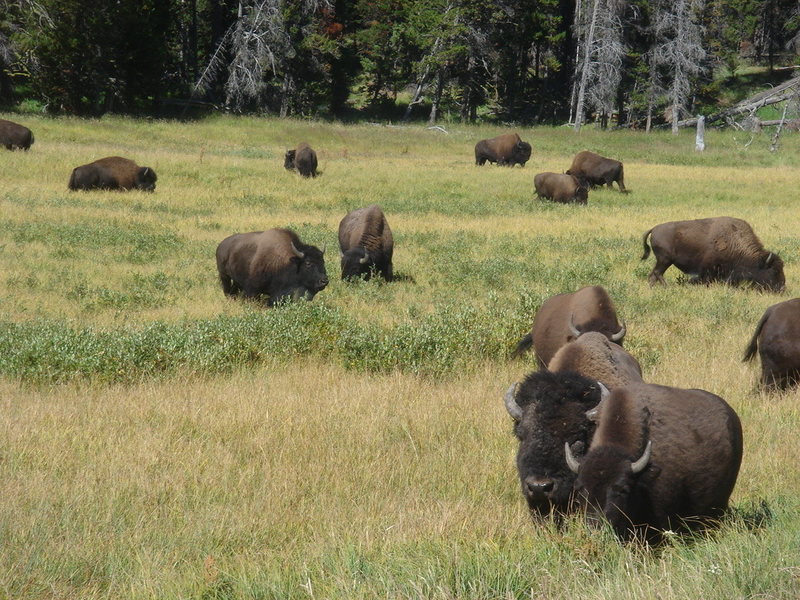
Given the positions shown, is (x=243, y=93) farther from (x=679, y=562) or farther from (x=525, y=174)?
(x=679, y=562)

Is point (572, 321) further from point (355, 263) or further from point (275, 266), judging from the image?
point (355, 263)

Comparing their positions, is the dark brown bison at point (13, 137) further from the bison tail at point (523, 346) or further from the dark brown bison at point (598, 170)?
the bison tail at point (523, 346)

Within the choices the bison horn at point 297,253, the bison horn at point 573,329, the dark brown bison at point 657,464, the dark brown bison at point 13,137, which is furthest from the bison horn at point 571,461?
the dark brown bison at point 13,137

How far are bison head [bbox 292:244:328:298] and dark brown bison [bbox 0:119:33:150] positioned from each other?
78.9 feet

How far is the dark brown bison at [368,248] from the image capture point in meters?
15.3

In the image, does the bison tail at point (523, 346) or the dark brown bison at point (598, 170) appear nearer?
the bison tail at point (523, 346)

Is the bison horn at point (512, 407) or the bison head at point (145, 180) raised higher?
the bison horn at point (512, 407)

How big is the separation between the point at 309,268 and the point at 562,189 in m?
17.8

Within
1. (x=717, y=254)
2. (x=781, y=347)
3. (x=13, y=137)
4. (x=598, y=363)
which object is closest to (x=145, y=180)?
(x=13, y=137)

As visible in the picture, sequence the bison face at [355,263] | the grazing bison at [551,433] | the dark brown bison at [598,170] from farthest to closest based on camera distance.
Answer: the dark brown bison at [598,170] < the bison face at [355,263] < the grazing bison at [551,433]

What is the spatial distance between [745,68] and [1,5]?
64.1 metres

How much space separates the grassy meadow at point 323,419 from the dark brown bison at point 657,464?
0.67 ft

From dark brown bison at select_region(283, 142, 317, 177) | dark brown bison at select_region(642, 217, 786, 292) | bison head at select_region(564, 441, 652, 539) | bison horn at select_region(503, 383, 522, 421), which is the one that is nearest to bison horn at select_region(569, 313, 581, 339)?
bison horn at select_region(503, 383, 522, 421)

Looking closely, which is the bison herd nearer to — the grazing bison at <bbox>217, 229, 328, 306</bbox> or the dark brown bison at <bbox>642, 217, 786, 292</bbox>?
the grazing bison at <bbox>217, 229, 328, 306</bbox>
